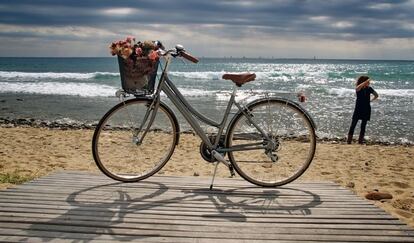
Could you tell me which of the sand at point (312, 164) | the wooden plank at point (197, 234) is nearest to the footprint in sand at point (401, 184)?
the sand at point (312, 164)

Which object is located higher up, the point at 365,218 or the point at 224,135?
the point at 224,135

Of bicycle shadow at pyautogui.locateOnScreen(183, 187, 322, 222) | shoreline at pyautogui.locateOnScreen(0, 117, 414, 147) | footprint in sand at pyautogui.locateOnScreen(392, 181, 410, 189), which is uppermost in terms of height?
bicycle shadow at pyautogui.locateOnScreen(183, 187, 322, 222)

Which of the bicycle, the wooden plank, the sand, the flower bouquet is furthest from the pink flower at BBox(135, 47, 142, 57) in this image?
the sand

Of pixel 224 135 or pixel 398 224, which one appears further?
pixel 224 135

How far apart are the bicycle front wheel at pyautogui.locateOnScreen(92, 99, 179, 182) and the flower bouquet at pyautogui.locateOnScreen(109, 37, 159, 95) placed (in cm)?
38

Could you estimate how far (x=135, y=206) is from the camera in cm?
375

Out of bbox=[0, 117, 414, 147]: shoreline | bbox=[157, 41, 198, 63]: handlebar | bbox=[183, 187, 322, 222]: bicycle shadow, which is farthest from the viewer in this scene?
bbox=[0, 117, 414, 147]: shoreline

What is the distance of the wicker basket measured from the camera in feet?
12.9

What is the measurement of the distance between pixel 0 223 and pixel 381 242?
2886 millimetres

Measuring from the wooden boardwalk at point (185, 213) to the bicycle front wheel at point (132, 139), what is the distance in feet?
0.55

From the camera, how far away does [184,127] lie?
13.5m

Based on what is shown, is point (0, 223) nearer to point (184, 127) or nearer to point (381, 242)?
point (381, 242)

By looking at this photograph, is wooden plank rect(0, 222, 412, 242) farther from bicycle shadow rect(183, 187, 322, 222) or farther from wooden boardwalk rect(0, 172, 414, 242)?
bicycle shadow rect(183, 187, 322, 222)

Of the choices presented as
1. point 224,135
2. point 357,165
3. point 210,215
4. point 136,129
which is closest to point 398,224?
point 210,215
